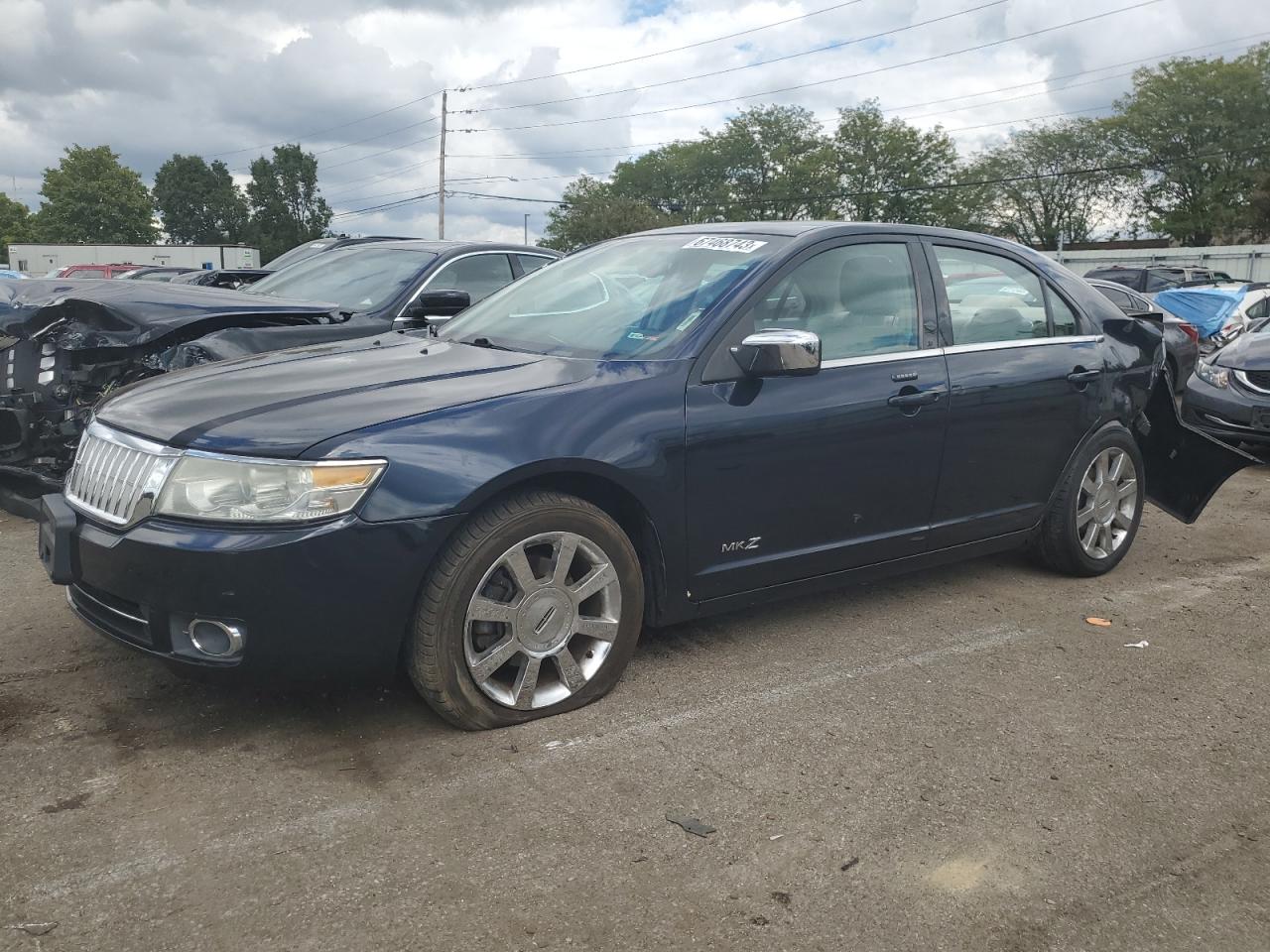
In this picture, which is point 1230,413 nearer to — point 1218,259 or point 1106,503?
point 1106,503

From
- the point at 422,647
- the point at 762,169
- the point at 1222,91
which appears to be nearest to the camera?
the point at 422,647

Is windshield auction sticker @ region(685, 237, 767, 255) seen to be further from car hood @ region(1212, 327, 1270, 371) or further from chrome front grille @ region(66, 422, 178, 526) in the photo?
car hood @ region(1212, 327, 1270, 371)

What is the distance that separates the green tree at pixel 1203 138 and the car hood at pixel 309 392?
65672 millimetres

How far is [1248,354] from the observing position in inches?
330

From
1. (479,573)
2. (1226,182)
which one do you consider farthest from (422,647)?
(1226,182)

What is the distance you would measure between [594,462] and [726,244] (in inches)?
49.6

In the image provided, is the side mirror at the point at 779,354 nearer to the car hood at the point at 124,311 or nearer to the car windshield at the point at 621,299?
the car windshield at the point at 621,299

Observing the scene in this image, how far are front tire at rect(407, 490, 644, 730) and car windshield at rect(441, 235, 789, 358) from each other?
2.33ft

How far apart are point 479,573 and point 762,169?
292 feet

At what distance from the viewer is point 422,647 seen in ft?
10.1

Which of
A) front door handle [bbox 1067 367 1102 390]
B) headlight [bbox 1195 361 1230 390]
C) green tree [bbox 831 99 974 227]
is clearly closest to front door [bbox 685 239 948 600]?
front door handle [bbox 1067 367 1102 390]

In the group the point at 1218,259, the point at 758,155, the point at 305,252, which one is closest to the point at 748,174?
the point at 758,155

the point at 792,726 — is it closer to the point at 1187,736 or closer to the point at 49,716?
the point at 1187,736

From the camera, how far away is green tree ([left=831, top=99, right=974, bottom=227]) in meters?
76.9
